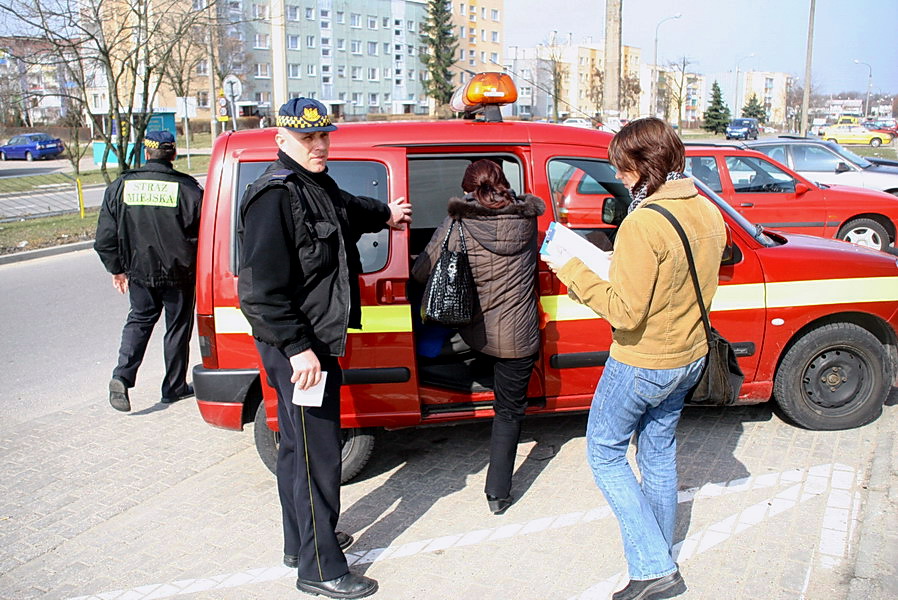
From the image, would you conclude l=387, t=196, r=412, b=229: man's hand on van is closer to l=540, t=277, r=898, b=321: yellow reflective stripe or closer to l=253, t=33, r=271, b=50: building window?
l=540, t=277, r=898, b=321: yellow reflective stripe

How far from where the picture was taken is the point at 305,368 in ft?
9.68

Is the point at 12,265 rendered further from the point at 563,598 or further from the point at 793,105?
the point at 793,105

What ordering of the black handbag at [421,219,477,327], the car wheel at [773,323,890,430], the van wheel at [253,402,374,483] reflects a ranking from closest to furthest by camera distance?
the black handbag at [421,219,477,327]
the van wheel at [253,402,374,483]
the car wheel at [773,323,890,430]

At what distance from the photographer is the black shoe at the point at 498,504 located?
4008mm

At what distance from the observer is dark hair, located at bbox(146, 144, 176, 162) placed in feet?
18.2

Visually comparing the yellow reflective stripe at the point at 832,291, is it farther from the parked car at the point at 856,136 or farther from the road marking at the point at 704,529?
the parked car at the point at 856,136

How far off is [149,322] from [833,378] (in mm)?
4591

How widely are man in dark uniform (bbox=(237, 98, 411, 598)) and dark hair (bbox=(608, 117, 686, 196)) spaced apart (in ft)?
3.73

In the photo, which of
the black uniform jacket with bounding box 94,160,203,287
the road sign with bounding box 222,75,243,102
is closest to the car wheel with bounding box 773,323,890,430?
the black uniform jacket with bounding box 94,160,203,287

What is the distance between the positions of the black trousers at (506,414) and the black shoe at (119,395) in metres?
2.91

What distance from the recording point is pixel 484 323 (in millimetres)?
3832

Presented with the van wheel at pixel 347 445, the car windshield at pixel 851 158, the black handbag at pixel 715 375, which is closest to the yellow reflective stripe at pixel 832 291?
the black handbag at pixel 715 375

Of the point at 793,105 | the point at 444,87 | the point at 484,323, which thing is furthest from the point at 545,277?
the point at 793,105

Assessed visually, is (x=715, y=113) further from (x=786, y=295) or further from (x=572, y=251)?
(x=572, y=251)
